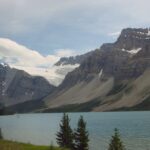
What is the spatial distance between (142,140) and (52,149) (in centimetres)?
7954

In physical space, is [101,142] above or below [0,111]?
below

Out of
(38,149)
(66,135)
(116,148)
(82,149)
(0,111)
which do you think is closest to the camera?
(38,149)

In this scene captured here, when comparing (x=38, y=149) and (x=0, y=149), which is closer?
(x=0, y=149)

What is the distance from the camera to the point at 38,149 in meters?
41.3

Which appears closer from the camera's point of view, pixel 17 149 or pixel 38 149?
pixel 17 149

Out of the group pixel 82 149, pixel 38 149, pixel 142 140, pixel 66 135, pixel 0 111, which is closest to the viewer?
pixel 38 149

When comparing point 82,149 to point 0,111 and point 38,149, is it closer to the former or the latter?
point 38,149

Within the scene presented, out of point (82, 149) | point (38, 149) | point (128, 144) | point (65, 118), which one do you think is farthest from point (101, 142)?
point (38, 149)

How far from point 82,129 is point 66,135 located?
6.25 metres

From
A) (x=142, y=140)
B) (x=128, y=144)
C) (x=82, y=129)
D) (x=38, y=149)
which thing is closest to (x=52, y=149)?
(x=38, y=149)

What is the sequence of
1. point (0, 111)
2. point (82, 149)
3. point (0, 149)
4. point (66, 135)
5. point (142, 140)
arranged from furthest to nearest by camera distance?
point (0, 111), point (142, 140), point (66, 135), point (82, 149), point (0, 149)

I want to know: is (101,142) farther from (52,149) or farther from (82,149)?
(52,149)

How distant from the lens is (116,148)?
167 ft

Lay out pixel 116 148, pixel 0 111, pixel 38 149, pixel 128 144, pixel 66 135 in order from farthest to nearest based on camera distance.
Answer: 1. pixel 0 111
2. pixel 128 144
3. pixel 66 135
4. pixel 116 148
5. pixel 38 149
